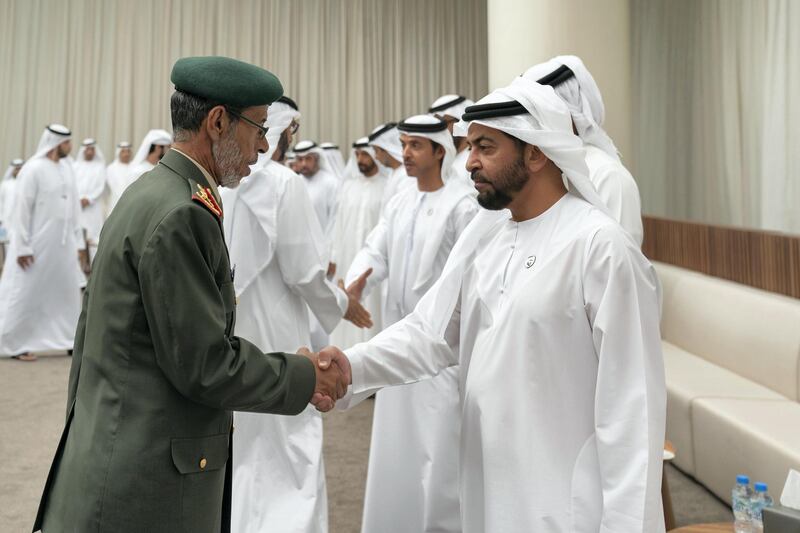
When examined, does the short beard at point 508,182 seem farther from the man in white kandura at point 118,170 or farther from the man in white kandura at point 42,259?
the man in white kandura at point 118,170

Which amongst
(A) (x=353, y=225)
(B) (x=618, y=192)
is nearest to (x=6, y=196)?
(A) (x=353, y=225)

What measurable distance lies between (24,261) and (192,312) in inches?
246

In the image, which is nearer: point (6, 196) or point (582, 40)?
point (582, 40)

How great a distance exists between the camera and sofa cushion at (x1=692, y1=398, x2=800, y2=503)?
3.36 m

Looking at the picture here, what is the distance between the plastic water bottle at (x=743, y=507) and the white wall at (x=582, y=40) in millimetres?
3513

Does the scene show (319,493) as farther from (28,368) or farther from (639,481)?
(28,368)

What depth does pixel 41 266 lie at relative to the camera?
7328 mm

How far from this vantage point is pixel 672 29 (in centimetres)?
875

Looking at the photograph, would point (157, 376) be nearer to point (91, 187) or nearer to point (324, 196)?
point (324, 196)

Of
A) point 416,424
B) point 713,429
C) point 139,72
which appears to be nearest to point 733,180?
point 713,429

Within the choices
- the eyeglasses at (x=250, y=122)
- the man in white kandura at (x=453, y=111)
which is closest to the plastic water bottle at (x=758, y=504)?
the eyeglasses at (x=250, y=122)

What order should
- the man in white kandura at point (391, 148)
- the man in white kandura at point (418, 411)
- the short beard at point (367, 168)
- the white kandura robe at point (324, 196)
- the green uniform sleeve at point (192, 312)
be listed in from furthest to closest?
the white kandura robe at point (324, 196) → the short beard at point (367, 168) → the man in white kandura at point (391, 148) → the man in white kandura at point (418, 411) → the green uniform sleeve at point (192, 312)

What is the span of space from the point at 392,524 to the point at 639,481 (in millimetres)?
1746

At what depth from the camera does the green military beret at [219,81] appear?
1814 millimetres
